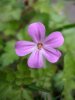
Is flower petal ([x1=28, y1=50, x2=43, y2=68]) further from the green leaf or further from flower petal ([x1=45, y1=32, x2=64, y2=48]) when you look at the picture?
the green leaf

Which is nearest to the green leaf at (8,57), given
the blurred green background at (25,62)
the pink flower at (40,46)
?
the blurred green background at (25,62)

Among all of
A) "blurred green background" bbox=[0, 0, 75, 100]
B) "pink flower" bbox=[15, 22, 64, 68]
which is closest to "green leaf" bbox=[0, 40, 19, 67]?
"blurred green background" bbox=[0, 0, 75, 100]

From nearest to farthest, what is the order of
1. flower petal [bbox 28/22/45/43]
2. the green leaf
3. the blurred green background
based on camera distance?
flower petal [bbox 28/22/45/43]
the blurred green background
the green leaf

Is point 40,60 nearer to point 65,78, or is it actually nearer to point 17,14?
point 65,78

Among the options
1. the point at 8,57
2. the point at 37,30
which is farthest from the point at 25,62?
the point at 37,30

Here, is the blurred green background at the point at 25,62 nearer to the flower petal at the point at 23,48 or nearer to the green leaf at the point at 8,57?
the green leaf at the point at 8,57

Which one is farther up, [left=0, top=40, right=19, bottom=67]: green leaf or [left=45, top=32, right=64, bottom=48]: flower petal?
[left=45, top=32, right=64, bottom=48]: flower petal

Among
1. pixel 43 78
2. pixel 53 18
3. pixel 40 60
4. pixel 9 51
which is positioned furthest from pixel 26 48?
pixel 53 18

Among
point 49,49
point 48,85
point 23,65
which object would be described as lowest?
point 48,85
